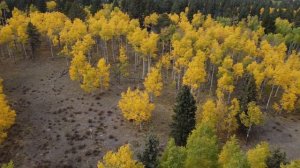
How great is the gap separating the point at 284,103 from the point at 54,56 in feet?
216

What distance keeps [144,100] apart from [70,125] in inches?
654

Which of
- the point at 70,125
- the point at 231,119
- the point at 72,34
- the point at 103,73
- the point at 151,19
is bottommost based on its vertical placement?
the point at 70,125

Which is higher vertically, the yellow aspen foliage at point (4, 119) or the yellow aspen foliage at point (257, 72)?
the yellow aspen foliage at point (257, 72)

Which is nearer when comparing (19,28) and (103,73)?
(103,73)

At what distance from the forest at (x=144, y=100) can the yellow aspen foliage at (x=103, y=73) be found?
340 millimetres

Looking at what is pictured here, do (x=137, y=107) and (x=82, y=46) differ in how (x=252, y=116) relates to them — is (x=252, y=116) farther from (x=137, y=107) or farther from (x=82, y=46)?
(x=82, y=46)

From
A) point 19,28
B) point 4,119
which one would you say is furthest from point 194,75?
point 19,28

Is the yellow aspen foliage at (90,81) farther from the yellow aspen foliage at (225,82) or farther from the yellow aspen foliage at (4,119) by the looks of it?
the yellow aspen foliage at (225,82)

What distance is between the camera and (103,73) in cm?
8519

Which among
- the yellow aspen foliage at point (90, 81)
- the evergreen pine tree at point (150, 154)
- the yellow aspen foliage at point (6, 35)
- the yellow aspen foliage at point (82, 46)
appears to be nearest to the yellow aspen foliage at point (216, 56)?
the yellow aspen foliage at point (90, 81)

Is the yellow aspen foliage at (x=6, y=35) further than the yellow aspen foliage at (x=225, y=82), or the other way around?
the yellow aspen foliage at (x=6, y=35)

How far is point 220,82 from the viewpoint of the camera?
7994 cm

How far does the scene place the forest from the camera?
54272 millimetres

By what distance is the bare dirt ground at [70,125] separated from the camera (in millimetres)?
65000
